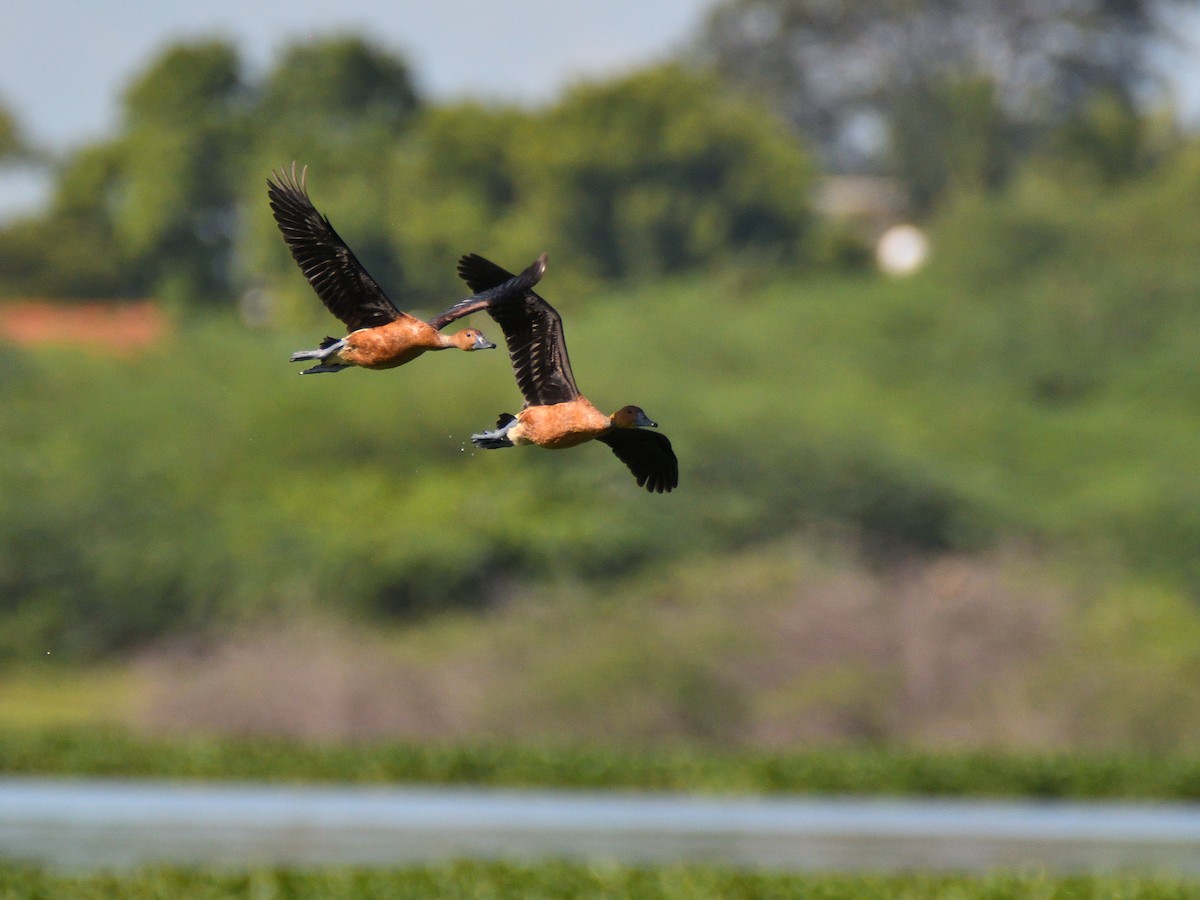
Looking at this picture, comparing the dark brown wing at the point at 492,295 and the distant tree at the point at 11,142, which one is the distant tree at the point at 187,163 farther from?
the distant tree at the point at 11,142

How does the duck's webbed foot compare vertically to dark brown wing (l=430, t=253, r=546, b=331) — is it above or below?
below

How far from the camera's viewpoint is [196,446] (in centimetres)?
2588

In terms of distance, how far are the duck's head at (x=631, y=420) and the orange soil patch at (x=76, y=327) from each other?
20933mm

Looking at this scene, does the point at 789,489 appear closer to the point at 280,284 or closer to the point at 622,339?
the point at 622,339

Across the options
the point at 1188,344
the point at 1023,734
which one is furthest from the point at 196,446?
the point at 1188,344

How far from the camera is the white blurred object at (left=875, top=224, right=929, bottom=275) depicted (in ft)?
105

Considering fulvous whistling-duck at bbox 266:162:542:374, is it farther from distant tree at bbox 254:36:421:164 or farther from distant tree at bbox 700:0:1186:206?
distant tree at bbox 700:0:1186:206

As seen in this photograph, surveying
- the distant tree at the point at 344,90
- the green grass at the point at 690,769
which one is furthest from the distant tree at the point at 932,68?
the distant tree at the point at 344,90

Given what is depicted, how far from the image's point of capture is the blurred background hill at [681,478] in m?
21.9

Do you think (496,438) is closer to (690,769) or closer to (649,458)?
(649,458)

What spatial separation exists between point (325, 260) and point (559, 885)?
1086 cm

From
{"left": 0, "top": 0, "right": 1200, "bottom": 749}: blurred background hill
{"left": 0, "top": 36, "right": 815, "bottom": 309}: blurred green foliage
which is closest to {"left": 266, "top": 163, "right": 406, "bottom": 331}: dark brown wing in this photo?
{"left": 0, "top": 36, "right": 815, "bottom": 309}: blurred green foliage

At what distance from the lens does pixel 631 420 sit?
2.04 m

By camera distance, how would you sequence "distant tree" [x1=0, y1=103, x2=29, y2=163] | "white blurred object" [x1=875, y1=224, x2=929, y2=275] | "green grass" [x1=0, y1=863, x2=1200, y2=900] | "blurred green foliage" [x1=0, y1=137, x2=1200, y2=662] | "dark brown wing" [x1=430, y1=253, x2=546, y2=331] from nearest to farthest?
"dark brown wing" [x1=430, y1=253, x2=546, y2=331]
"green grass" [x1=0, y1=863, x2=1200, y2=900]
"distant tree" [x1=0, y1=103, x2=29, y2=163]
"blurred green foliage" [x1=0, y1=137, x2=1200, y2=662]
"white blurred object" [x1=875, y1=224, x2=929, y2=275]
